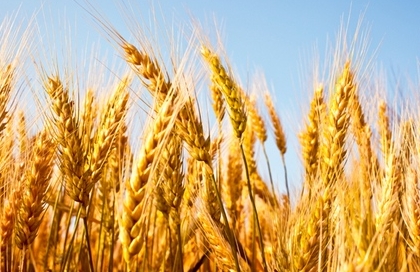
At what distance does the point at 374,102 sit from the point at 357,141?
25cm

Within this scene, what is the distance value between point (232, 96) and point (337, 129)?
0.62 metres

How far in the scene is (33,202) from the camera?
6.35 ft

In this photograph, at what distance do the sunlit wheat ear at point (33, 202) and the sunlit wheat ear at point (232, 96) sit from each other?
2.31 feet

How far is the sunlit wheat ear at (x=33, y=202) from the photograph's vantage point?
6.28 feet

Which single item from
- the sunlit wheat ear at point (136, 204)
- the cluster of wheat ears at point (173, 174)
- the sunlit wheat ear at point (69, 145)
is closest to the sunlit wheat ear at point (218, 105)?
the cluster of wheat ears at point (173, 174)

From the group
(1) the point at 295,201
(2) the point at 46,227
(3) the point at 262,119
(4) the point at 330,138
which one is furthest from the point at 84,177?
(3) the point at 262,119

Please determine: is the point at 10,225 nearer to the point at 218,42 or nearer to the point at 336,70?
the point at 218,42

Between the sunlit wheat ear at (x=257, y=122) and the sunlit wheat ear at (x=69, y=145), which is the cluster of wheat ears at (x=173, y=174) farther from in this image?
the sunlit wheat ear at (x=257, y=122)

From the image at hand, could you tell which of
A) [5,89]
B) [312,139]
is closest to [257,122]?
[312,139]

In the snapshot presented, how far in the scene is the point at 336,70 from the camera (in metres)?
2.74

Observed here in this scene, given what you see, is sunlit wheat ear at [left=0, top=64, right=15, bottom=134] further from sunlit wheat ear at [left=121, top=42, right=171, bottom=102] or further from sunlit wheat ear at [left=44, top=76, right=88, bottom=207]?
sunlit wheat ear at [left=121, top=42, right=171, bottom=102]

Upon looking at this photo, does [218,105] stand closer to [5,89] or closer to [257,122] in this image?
[5,89]

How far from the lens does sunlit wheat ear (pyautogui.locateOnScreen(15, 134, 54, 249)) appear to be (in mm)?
1914

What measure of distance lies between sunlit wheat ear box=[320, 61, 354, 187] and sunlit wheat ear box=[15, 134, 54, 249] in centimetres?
→ 112
